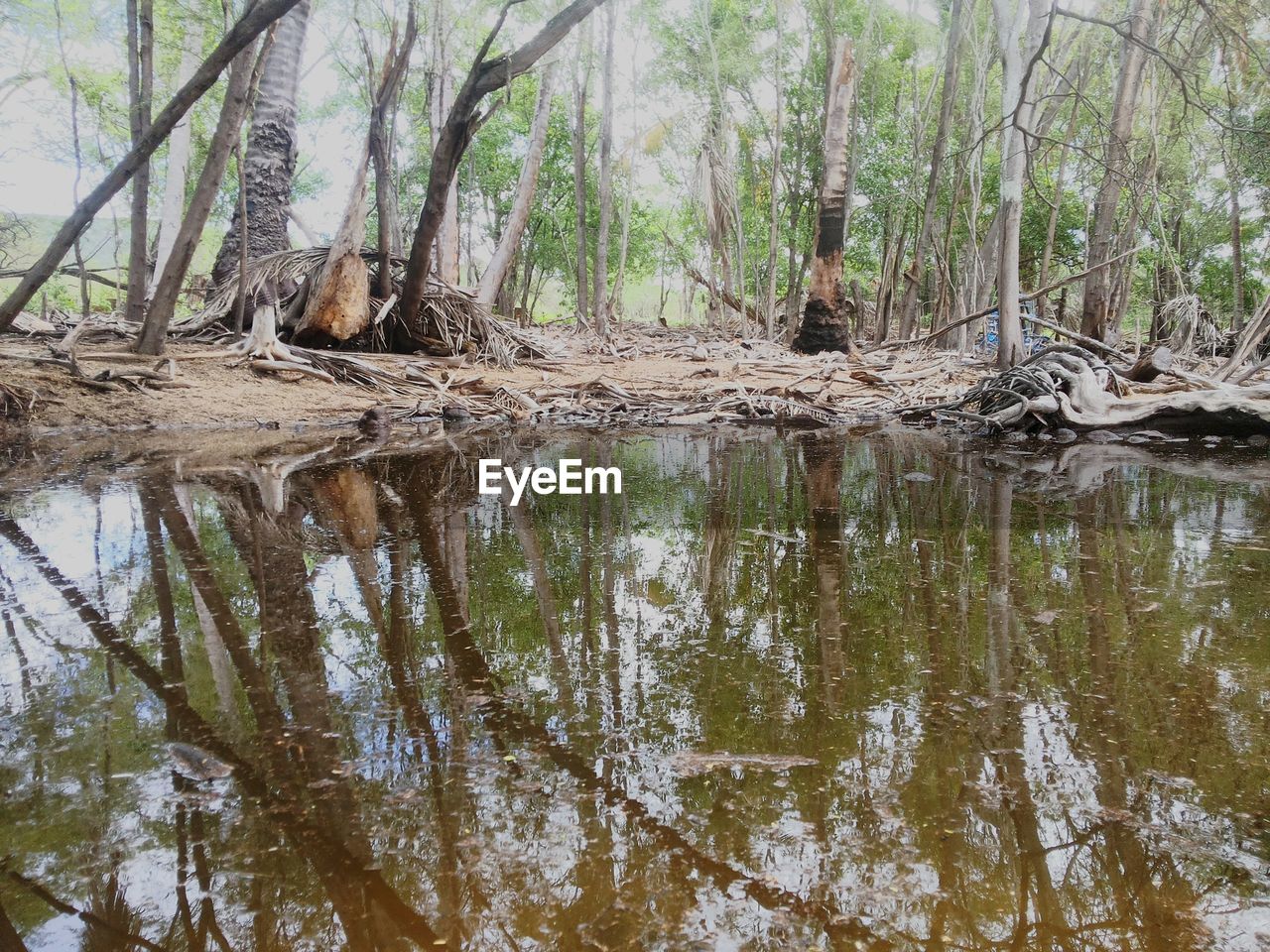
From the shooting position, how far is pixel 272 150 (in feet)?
29.7

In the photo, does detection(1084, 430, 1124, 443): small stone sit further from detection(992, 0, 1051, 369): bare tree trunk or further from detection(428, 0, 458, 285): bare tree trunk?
detection(428, 0, 458, 285): bare tree trunk

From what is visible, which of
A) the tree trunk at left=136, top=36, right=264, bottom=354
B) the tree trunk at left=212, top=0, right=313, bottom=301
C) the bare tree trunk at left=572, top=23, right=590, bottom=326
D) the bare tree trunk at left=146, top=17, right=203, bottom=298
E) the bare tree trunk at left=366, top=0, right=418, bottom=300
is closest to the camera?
the tree trunk at left=136, top=36, right=264, bottom=354

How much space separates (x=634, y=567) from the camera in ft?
9.29

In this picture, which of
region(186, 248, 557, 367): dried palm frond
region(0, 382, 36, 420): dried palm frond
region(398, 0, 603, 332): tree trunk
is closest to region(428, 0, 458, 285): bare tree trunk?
region(186, 248, 557, 367): dried palm frond

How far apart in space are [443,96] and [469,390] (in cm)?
652

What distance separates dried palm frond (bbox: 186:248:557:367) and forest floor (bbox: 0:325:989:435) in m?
0.42

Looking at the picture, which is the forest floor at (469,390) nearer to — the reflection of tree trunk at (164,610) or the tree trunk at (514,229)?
the tree trunk at (514,229)

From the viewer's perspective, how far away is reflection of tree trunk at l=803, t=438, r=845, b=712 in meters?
1.91

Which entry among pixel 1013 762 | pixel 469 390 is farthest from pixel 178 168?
pixel 1013 762

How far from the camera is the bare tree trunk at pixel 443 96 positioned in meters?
12.1

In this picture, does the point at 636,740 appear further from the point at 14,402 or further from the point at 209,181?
the point at 209,181

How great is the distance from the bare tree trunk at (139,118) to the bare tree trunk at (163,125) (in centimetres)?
296

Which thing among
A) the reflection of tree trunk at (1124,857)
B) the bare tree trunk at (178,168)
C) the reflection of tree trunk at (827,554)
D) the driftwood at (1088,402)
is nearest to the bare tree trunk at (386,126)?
the bare tree trunk at (178,168)

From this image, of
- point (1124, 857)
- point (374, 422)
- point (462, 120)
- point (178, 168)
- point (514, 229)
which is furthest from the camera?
point (514, 229)
